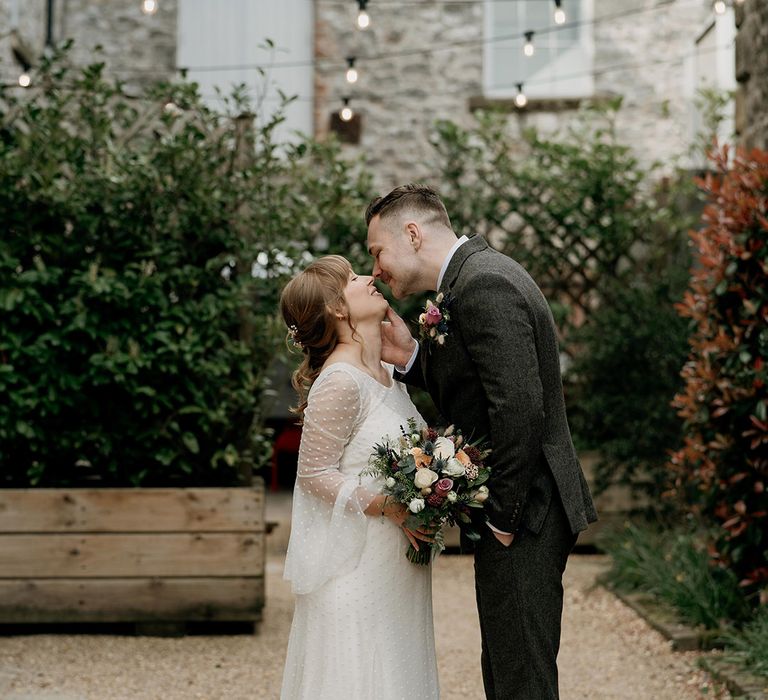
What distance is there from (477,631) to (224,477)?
158cm

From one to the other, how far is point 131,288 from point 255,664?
1.91 m

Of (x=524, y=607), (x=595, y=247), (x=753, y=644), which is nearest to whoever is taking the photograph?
(x=524, y=607)

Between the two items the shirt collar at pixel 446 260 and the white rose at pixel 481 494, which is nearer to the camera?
the white rose at pixel 481 494

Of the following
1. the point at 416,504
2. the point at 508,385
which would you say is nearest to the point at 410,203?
the point at 508,385

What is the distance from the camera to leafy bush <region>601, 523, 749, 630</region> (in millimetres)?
5352

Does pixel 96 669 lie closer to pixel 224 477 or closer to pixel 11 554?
A: pixel 11 554

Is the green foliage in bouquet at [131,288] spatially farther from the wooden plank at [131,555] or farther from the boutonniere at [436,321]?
the boutonniere at [436,321]

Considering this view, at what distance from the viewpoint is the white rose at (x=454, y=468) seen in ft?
9.41

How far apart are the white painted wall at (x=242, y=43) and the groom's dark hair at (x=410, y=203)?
8.21 meters

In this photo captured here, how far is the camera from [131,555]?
5488 millimetres

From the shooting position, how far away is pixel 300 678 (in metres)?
3.15

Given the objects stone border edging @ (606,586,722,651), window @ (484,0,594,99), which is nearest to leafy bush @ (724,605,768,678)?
stone border edging @ (606,586,722,651)

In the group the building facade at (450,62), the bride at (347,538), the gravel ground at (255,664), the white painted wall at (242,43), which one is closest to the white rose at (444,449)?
the bride at (347,538)

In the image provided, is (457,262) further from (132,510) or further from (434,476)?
(132,510)
